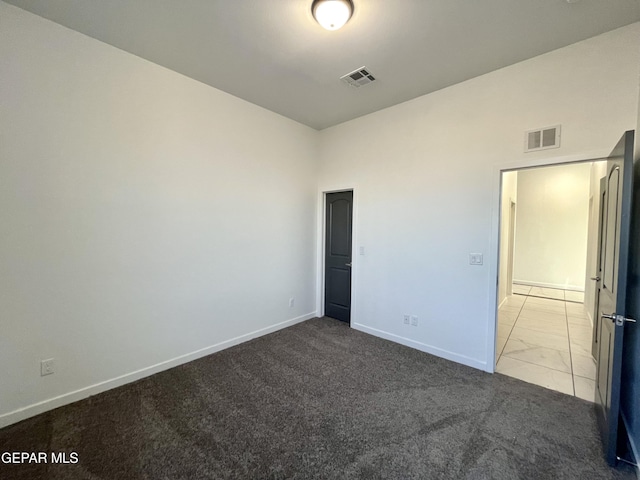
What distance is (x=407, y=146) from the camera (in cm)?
333

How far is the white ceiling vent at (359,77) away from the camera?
2.66 metres

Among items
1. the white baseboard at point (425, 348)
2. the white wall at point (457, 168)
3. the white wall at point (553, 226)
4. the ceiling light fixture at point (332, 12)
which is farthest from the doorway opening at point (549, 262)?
the ceiling light fixture at point (332, 12)

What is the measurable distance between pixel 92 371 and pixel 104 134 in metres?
2.10

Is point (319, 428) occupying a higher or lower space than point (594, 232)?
lower

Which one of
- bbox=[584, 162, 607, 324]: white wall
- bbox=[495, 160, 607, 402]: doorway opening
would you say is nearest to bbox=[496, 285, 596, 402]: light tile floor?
bbox=[495, 160, 607, 402]: doorway opening

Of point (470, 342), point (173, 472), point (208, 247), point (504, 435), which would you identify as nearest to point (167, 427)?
point (173, 472)

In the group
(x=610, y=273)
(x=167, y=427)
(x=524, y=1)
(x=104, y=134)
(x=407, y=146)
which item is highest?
(x=524, y=1)

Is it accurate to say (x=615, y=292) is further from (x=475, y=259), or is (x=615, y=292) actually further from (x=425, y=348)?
(x=425, y=348)

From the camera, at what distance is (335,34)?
7.04ft

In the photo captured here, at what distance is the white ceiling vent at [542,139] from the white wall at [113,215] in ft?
9.76

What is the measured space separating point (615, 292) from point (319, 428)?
7.33 feet

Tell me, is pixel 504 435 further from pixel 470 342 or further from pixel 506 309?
pixel 506 309

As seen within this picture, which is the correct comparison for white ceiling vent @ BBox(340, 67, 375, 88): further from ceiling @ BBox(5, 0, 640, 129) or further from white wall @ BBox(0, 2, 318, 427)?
white wall @ BBox(0, 2, 318, 427)

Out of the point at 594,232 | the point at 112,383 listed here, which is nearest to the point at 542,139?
the point at 594,232
